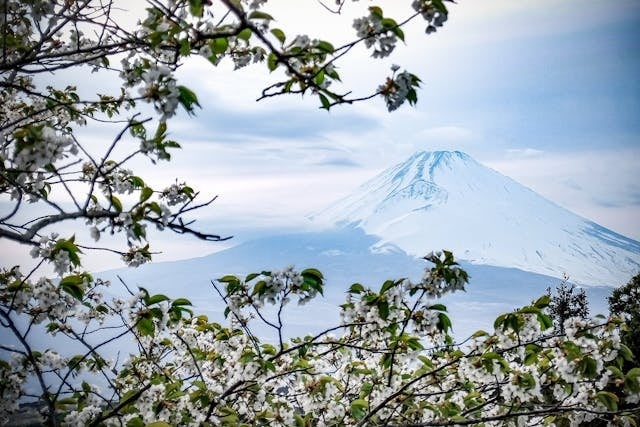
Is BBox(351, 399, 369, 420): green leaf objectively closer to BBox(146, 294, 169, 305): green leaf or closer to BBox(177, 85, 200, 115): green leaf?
BBox(146, 294, 169, 305): green leaf

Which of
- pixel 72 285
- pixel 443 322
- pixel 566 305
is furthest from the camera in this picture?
pixel 566 305

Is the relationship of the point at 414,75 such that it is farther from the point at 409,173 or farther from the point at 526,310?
the point at 409,173

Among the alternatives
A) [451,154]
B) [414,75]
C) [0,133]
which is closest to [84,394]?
[0,133]

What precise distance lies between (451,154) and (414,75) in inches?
7647

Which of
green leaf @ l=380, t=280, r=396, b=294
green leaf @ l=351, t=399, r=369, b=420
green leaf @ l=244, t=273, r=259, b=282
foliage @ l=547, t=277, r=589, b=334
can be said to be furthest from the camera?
foliage @ l=547, t=277, r=589, b=334

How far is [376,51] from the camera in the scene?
2.15 metres

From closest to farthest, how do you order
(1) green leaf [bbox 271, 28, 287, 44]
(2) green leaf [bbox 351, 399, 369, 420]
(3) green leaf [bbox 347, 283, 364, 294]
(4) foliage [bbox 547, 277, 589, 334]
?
(1) green leaf [bbox 271, 28, 287, 44], (3) green leaf [bbox 347, 283, 364, 294], (2) green leaf [bbox 351, 399, 369, 420], (4) foliage [bbox 547, 277, 589, 334]

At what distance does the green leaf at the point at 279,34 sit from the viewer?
208 centimetres

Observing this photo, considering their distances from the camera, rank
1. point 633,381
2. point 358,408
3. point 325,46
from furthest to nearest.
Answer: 1. point 358,408
2. point 633,381
3. point 325,46

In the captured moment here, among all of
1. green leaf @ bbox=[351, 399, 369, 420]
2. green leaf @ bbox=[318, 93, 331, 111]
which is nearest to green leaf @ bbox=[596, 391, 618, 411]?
green leaf @ bbox=[351, 399, 369, 420]

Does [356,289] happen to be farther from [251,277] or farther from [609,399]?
[609,399]

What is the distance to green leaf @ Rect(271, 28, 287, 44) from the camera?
6.84 ft

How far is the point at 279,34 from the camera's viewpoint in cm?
210

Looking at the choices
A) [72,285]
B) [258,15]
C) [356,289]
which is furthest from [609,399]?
[72,285]
